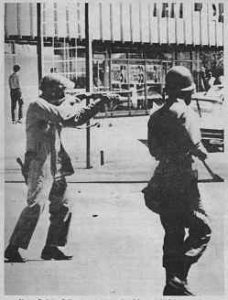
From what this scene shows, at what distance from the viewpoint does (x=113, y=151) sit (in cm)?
230

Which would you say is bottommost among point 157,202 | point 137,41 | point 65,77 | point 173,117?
point 157,202

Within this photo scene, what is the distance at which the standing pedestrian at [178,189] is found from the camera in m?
2.24

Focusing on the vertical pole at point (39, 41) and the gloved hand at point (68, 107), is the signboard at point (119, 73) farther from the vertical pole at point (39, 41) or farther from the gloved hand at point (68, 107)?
the vertical pole at point (39, 41)

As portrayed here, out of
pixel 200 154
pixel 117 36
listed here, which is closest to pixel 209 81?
pixel 200 154

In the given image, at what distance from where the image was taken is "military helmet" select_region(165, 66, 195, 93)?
7.47 ft

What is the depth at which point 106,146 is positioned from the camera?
7.58 feet

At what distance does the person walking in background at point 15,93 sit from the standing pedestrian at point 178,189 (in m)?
0.57

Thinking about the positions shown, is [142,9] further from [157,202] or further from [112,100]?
[157,202]

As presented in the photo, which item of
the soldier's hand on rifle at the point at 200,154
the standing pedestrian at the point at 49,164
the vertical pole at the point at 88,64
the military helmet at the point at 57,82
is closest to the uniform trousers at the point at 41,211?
the standing pedestrian at the point at 49,164

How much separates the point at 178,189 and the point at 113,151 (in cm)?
32

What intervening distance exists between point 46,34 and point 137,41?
0.40m

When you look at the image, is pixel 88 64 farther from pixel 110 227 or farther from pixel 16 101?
pixel 110 227

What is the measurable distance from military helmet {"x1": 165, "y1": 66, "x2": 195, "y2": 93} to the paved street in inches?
7.3
